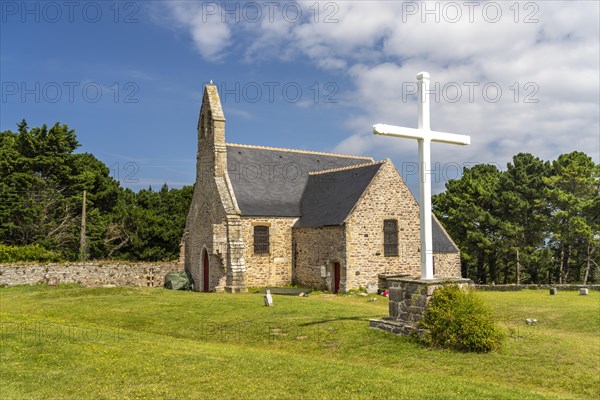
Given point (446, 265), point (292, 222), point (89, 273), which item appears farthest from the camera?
point (89, 273)

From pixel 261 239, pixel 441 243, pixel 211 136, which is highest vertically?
pixel 211 136

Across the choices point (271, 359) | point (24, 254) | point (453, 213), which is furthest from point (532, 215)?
point (24, 254)

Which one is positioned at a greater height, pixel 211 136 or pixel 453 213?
pixel 211 136

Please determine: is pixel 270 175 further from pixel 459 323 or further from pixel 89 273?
pixel 459 323

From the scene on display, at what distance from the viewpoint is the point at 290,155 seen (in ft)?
116

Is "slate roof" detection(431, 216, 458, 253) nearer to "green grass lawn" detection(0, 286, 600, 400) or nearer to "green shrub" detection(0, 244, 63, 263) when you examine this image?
"green grass lawn" detection(0, 286, 600, 400)

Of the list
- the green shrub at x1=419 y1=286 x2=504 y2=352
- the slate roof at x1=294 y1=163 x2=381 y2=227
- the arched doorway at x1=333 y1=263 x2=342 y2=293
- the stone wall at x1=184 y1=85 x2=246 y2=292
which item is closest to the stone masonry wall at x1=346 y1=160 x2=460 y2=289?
the slate roof at x1=294 y1=163 x2=381 y2=227

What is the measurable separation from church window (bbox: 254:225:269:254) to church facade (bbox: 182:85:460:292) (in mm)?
61

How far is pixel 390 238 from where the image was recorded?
29.1 m

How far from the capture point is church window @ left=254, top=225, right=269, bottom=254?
30531mm

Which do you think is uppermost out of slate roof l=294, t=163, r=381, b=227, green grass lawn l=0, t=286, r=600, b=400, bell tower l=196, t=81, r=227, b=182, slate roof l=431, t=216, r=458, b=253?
bell tower l=196, t=81, r=227, b=182

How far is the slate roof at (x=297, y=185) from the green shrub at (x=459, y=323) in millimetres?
14910

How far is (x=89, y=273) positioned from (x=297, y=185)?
15216mm

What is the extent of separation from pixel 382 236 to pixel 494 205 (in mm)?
17194
